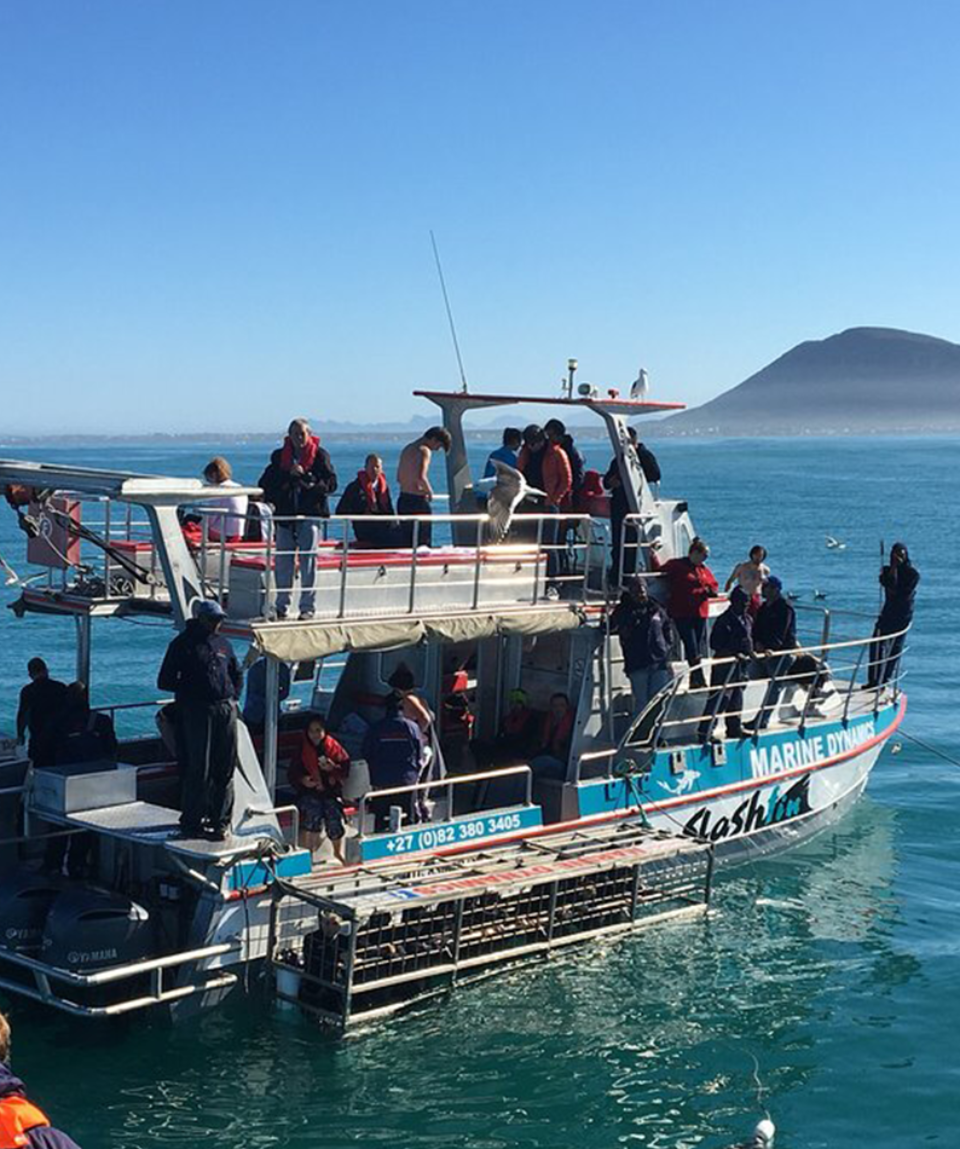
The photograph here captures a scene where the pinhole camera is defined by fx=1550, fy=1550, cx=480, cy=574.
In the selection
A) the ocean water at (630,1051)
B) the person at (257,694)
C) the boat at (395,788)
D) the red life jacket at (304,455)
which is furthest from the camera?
the person at (257,694)

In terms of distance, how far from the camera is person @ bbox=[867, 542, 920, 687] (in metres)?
18.7

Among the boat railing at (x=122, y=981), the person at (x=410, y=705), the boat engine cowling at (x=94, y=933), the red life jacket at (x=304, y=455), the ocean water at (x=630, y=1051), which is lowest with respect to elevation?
the ocean water at (x=630, y=1051)

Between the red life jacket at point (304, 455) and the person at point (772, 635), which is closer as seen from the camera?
the red life jacket at point (304, 455)

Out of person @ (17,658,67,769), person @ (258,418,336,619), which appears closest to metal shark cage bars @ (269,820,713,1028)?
person @ (258,418,336,619)

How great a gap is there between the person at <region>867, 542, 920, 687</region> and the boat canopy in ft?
17.2

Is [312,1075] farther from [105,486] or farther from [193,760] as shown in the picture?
[105,486]

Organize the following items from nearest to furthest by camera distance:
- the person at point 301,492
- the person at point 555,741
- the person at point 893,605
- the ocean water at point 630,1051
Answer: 1. the ocean water at point 630,1051
2. the person at point 301,492
3. the person at point 555,741
4. the person at point 893,605

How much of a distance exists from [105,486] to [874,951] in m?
8.83

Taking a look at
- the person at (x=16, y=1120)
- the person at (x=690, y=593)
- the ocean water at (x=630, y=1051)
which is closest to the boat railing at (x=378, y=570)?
the person at (x=690, y=593)

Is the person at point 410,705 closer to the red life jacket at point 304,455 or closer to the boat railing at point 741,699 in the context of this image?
the boat railing at point 741,699

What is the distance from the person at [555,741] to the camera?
603 inches

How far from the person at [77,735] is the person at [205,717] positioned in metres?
1.24

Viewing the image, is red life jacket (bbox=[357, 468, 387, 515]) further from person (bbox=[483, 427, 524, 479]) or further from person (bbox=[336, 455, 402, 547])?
person (bbox=[483, 427, 524, 479])

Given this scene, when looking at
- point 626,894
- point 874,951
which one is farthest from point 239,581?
point 874,951
